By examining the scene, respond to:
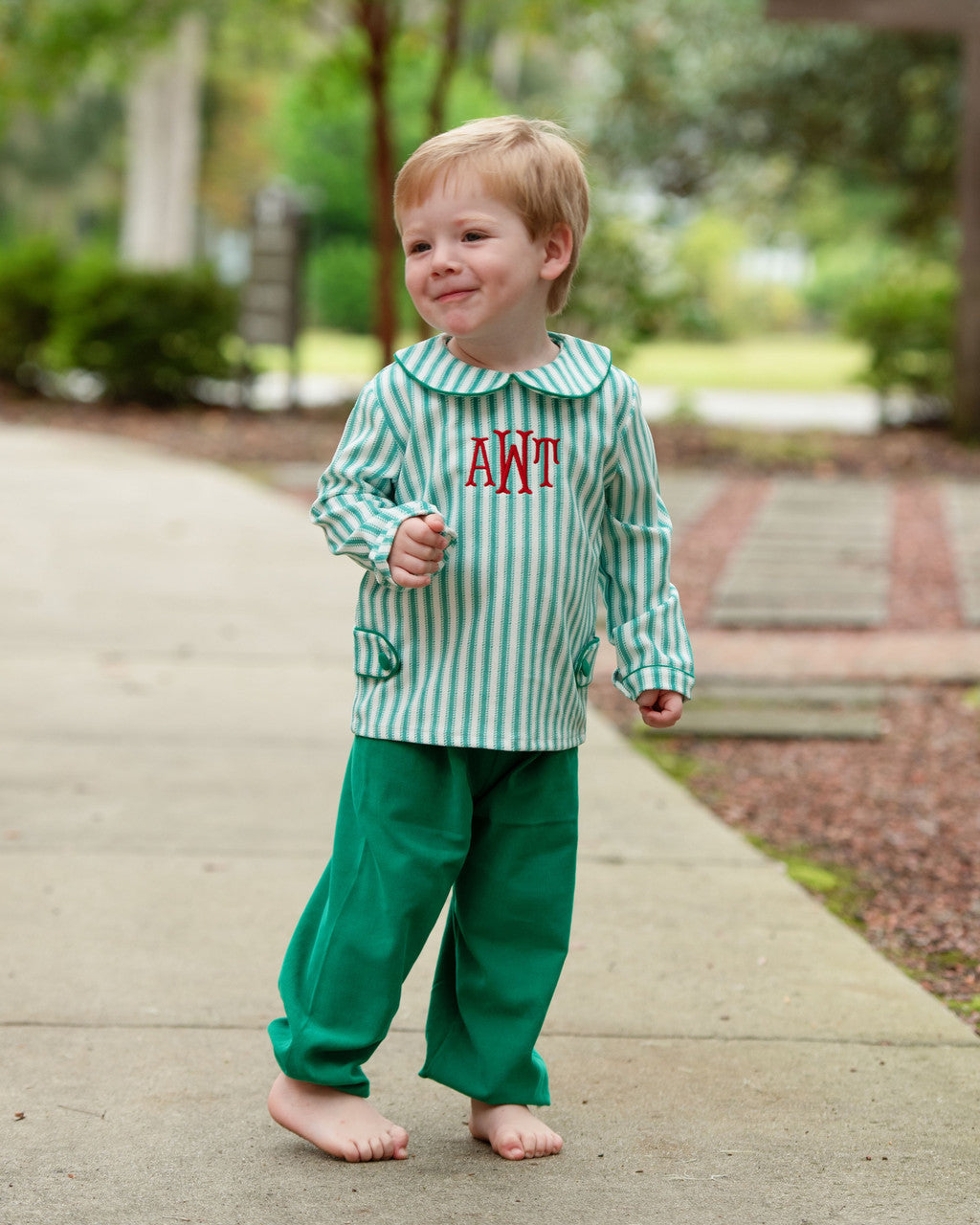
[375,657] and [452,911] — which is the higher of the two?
[375,657]

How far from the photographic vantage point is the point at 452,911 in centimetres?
258

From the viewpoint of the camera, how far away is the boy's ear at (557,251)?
2383mm

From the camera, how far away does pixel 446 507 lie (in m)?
2.34

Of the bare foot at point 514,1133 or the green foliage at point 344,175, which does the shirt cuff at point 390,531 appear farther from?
the green foliage at point 344,175

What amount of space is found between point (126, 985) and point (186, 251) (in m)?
30.1

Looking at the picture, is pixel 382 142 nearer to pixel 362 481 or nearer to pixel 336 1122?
pixel 362 481

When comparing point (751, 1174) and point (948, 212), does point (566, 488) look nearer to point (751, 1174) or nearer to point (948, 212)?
point (751, 1174)

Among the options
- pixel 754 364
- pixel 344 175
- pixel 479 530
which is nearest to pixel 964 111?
pixel 479 530

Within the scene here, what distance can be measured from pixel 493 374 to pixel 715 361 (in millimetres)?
28666

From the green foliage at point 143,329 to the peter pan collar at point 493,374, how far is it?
41.0ft

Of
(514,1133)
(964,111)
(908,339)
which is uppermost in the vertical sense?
(964,111)

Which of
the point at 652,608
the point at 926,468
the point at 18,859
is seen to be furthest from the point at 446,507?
the point at 926,468

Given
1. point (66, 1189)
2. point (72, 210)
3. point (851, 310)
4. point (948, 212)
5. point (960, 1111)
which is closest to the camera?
point (66, 1189)

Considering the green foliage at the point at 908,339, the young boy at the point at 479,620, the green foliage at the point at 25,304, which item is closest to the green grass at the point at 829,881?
the young boy at the point at 479,620
